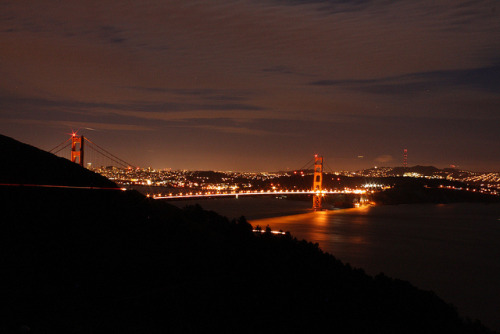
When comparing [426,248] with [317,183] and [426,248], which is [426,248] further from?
[317,183]

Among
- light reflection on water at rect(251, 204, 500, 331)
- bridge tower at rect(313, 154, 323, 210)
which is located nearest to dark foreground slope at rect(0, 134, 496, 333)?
light reflection on water at rect(251, 204, 500, 331)

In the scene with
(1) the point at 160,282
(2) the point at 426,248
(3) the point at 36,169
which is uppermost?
(3) the point at 36,169

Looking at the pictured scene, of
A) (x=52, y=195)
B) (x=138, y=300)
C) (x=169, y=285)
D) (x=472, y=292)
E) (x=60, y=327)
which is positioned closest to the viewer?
(x=60, y=327)

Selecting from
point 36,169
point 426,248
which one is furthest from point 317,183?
point 36,169

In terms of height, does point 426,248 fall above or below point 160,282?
below

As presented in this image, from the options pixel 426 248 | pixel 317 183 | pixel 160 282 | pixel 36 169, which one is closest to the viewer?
pixel 160 282

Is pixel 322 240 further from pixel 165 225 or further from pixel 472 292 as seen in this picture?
pixel 165 225

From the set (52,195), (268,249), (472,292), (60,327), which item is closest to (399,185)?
(472,292)

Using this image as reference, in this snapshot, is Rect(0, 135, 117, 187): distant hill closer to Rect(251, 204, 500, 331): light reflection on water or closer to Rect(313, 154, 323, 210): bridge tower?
Rect(251, 204, 500, 331): light reflection on water
